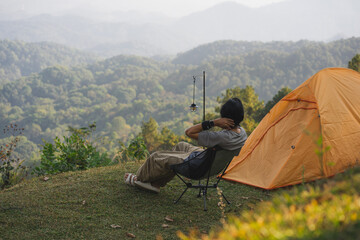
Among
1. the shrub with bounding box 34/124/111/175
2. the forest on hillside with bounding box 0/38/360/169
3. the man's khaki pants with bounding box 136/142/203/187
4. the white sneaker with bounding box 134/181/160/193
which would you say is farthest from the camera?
the forest on hillside with bounding box 0/38/360/169

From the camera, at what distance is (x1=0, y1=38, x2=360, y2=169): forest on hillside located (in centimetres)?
7481

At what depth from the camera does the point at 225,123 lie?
11.6 feet

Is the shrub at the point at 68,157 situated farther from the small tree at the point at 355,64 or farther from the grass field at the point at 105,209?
the small tree at the point at 355,64

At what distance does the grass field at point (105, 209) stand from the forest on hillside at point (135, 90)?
48978 mm

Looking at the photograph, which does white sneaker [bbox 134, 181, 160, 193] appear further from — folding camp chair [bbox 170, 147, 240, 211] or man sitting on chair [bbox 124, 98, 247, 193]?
folding camp chair [bbox 170, 147, 240, 211]

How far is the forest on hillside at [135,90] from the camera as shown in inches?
2945

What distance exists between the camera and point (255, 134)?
478cm

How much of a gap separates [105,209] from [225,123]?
151 cm

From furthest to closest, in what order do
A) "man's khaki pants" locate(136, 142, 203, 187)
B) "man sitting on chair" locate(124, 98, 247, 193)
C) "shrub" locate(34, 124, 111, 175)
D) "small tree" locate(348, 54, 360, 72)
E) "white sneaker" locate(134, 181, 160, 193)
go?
"small tree" locate(348, 54, 360, 72) < "shrub" locate(34, 124, 111, 175) < "white sneaker" locate(134, 181, 160, 193) < "man's khaki pants" locate(136, 142, 203, 187) < "man sitting on chair" locate(124, 98, 247, 193)

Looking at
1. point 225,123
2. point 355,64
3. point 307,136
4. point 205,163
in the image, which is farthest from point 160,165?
point 355,64

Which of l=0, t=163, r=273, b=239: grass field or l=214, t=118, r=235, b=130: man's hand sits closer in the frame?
l=0, t=163, r=273, b=239: grass field

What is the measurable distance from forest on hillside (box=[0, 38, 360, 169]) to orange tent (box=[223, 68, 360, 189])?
49.6m

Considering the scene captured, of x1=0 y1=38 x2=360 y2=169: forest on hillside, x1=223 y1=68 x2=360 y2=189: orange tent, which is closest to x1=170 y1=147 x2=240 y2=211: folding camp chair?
x1=223 y1=68 x2=360 y2=189: orange tent

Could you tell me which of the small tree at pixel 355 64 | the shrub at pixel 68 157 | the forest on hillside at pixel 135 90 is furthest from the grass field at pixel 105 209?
the forest on hillside at pixel 135 90
